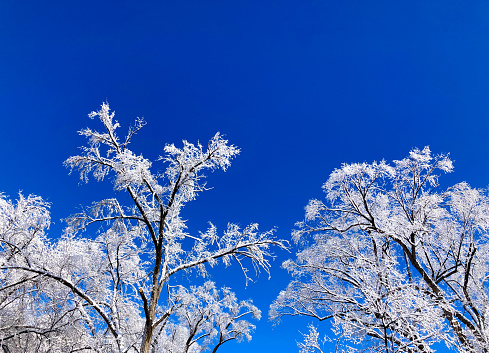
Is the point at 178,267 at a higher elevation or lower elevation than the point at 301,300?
lower

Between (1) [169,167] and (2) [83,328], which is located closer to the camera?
(1) [169,167]

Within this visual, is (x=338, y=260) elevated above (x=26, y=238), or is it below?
above

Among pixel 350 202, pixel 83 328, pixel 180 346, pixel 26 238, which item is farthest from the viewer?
pixel 180 346

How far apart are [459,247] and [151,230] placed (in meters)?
10.4

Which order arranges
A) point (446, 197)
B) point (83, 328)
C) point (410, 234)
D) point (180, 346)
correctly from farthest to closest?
point (180, 346)
point (446, 197)
point (410, 234)
point (83, 328)

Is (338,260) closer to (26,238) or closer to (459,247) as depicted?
(459,247)

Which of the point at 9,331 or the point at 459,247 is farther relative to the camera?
the point at 459,247

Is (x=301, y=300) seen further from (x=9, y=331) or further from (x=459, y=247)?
(x=9, y=331)

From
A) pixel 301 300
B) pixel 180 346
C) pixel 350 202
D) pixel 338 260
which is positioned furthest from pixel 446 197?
pixel 180 346

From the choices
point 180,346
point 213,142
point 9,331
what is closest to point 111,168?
point 213,142

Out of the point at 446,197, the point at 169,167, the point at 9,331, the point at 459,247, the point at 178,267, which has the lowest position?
the point at 9,331

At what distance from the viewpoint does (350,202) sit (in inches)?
533

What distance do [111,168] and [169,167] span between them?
153 centimetres

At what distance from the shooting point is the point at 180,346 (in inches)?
904
